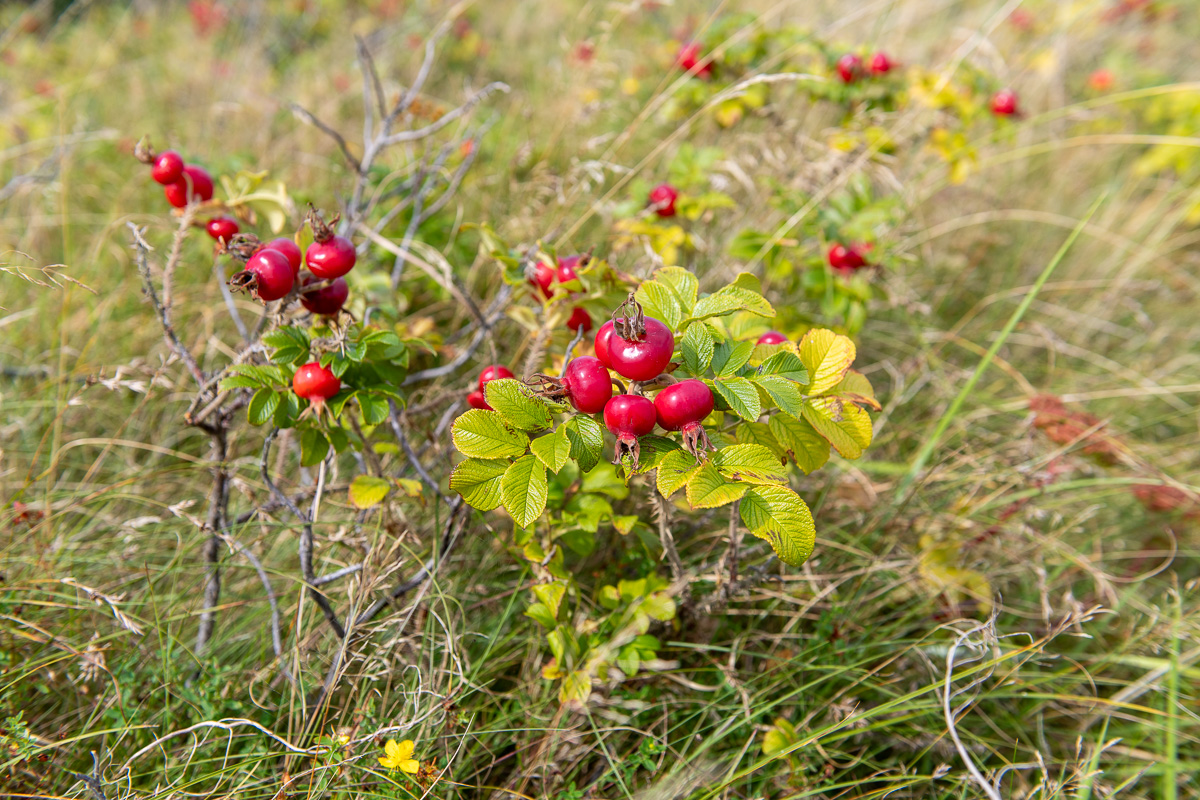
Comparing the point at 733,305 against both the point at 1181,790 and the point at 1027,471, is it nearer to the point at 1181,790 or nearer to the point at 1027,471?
the point at 1027,471

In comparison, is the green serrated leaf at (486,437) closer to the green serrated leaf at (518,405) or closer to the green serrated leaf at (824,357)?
the green serrated leaf at (518,405)

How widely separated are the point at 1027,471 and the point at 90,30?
5531 millimetres

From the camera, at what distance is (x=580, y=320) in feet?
4.57

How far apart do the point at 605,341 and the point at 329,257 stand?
50cm

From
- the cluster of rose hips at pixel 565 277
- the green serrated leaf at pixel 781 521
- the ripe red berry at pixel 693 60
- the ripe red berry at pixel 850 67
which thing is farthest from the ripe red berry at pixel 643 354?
the ripe red berry at pixel 850 67

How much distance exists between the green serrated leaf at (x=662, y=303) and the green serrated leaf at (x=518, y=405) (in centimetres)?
24

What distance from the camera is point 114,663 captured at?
1.42 m

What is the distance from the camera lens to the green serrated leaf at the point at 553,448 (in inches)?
37.0

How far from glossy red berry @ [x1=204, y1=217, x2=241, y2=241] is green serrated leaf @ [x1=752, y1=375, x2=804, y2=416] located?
103 cm

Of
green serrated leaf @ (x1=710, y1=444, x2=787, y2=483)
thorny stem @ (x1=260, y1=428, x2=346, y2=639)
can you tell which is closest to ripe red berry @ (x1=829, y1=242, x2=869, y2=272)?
green serrated leaf @ (x1=710, y1=444, x2=787, y2=483)

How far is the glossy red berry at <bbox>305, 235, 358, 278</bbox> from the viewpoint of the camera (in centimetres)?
112

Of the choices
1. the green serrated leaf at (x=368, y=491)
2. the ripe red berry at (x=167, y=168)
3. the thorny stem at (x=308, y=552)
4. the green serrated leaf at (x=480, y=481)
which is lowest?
the thorny stem at (x=308, y=552)

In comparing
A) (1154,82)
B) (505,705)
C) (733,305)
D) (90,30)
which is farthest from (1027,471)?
(90,30)

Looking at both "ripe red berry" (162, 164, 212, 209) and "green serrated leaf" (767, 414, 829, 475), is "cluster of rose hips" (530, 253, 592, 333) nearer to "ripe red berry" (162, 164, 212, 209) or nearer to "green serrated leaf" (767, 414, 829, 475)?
"green serrated leaf" (767, 414, 829, 475)
